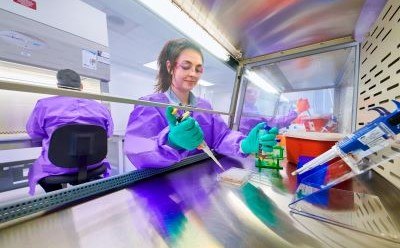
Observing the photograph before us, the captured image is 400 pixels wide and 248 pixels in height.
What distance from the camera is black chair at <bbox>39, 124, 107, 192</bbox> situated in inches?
57.5

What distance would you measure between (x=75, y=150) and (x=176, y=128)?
112 cm

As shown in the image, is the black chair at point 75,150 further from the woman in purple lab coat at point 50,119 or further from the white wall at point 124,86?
the white wall at point 124,86

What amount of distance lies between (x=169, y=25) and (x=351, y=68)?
1531mm

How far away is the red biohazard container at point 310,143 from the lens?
101 centimetres

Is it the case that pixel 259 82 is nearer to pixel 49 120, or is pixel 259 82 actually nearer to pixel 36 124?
pixel 49 120

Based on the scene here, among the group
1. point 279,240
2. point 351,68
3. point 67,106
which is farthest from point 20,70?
point 351,68

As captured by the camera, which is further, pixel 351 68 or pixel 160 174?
pixel 351 68

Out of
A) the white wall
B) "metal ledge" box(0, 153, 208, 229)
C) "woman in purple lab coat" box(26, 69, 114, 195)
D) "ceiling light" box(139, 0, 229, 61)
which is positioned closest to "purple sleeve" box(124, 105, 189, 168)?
"metal ledge" box(0, 153, 208, 229)

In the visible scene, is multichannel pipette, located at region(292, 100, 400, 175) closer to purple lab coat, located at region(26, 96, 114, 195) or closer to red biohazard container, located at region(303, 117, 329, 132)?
red biohazard container, located at region(303, 117, 329, 132)

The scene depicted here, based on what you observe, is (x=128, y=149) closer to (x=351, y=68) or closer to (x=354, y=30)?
(x=354, y=30)

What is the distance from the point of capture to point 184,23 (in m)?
1.12

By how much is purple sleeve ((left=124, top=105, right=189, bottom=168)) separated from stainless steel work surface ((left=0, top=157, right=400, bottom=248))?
6.6 inches

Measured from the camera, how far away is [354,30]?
4.26ft

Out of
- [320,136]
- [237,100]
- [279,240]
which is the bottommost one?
[279,240]
